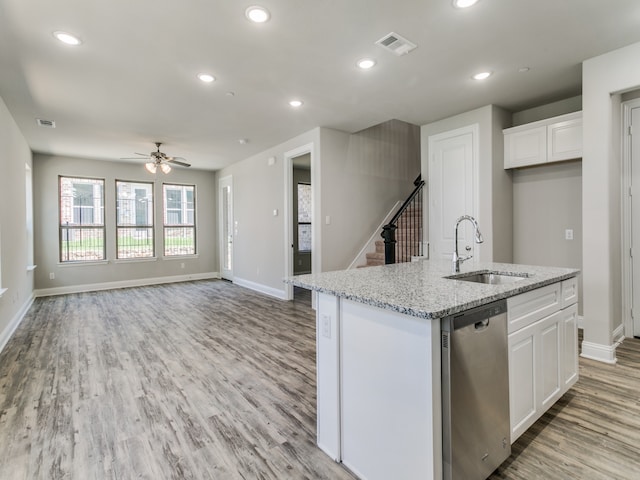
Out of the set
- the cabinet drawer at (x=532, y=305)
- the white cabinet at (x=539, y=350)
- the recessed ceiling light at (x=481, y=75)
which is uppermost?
the recessed ceiling light at (x=481, y=75)

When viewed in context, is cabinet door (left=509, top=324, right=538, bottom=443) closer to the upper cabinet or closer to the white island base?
the white island base

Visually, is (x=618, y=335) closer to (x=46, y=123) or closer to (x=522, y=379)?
(x=522, y=379)

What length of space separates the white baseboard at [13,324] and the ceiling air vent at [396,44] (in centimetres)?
486

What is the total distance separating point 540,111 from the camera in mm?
4117

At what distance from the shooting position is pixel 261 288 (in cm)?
655

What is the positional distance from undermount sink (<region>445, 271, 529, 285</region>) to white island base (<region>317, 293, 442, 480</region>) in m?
0.99

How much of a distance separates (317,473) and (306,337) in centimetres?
213

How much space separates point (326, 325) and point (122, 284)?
6.95 metres

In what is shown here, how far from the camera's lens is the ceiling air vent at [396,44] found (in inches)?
102

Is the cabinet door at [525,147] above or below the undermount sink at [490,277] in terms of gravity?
above

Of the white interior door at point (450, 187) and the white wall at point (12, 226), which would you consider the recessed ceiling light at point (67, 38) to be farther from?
the white interior door at point (450, 187)

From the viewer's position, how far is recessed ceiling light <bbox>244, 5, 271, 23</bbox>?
223 centimetres

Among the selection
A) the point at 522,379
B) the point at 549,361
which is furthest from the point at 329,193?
the point at 522,379

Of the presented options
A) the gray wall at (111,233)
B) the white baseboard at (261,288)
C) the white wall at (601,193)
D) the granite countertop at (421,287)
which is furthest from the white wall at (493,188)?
the gray wall at (111,233)
